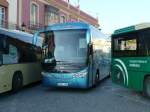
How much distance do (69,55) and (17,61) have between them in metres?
2.19

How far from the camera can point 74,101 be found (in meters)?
13.0

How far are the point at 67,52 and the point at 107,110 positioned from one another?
499 centimetres

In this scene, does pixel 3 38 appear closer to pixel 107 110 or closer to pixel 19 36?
pixel 19 36

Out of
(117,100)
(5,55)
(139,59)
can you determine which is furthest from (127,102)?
(5,55)

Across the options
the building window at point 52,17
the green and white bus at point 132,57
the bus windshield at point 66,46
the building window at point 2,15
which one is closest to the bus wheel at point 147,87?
the green and white bus at point 132,57

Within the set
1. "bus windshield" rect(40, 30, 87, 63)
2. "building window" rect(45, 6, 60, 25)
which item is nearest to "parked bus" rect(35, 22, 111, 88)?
→ "bus windshield" rect(40, 30, 87, 63)

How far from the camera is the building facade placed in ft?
90.9

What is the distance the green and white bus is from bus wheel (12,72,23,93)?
402cm

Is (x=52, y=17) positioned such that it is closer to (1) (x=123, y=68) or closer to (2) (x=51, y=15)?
(2) (x=51, y=15)

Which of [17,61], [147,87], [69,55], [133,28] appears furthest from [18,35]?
[147,87]

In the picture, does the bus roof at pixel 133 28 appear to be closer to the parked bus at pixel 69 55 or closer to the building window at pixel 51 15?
the parked bus at pixel 69 55

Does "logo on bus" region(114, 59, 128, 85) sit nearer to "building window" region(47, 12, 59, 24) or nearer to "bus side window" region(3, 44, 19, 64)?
"bus side window" region(3, 44, 19, 64)

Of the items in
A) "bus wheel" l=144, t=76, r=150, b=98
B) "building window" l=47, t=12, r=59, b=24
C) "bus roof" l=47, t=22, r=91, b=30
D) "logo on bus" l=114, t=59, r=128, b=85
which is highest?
"building window" l=47, t=12, r=59, b=24

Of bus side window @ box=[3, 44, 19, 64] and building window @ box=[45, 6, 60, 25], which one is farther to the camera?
building window @ box=[45, 6, 60, 25]
